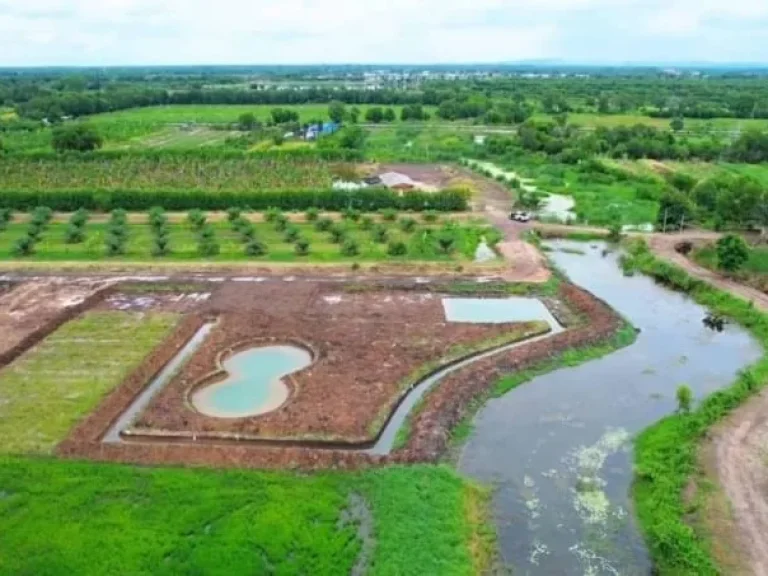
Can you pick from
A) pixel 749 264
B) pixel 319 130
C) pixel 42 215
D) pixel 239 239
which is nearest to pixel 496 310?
pixel 749 264

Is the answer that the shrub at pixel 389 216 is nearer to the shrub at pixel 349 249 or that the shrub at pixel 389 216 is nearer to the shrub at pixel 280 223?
the shrub at pixel 280 223

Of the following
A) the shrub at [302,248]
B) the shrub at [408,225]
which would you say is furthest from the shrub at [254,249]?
the shrub at [408,225]

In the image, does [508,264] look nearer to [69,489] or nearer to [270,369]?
[270,369]

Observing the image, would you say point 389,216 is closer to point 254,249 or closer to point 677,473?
point 254,249

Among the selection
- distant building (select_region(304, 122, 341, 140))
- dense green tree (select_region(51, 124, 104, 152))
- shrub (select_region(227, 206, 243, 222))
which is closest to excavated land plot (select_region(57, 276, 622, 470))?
shrub (select_region(227, 206, 243, 222))

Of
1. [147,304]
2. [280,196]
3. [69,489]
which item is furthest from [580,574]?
[280,196]
